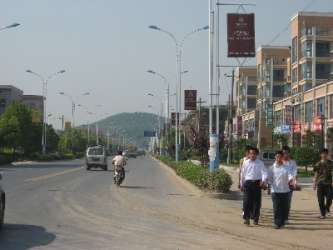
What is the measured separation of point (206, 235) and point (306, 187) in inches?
737

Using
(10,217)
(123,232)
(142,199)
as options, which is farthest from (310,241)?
(142,199)

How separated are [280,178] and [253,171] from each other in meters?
0.67

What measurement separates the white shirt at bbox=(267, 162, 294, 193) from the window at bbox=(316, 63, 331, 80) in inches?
3408

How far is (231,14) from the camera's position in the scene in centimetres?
2703

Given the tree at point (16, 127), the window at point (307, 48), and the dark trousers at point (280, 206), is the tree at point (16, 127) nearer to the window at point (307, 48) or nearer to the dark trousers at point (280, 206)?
the window at point (307, 48)

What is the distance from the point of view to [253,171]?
51.6 feet

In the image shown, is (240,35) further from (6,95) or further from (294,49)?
(6,95)

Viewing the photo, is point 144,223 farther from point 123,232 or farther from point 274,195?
point 274,195

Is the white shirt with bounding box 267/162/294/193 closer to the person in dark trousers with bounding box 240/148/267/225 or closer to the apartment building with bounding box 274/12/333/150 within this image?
the person in dark trousers with bounding box 240/148/267/225

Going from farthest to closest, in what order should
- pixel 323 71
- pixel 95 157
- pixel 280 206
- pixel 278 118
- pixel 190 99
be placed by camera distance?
pixel 278 118
pixel 323 71
pixel 95 157
pixel 190 99
pixel 280 206

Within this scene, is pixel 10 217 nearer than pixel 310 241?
No

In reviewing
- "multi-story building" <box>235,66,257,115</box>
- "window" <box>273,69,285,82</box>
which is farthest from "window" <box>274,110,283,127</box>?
"multi-story building" <box>235,66,257,115</box>

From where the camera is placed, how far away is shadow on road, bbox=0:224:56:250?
40.1ft

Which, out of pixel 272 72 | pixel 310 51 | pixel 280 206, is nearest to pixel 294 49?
pixel 310 51
